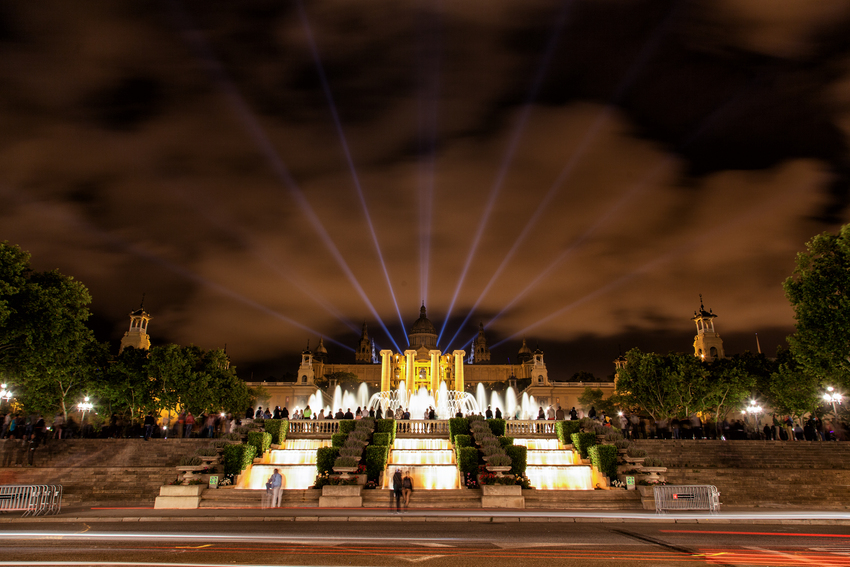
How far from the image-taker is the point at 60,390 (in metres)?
48.1

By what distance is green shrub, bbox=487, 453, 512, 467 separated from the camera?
23.0m

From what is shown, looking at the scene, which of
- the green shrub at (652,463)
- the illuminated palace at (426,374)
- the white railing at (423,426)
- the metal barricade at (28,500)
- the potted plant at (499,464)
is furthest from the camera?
the illuminated palace at (426,374)

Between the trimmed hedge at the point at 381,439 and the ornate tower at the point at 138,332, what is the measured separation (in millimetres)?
95902

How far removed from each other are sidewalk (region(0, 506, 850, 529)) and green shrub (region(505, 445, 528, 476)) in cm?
344

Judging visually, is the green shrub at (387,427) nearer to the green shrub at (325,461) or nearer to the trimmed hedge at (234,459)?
the green shrub at (325,461)

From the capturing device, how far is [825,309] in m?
31.1

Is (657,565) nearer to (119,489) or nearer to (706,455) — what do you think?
(706,455)

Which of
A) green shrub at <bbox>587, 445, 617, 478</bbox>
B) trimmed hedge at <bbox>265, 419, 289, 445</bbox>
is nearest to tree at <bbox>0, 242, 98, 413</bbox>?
trimmed hedge at <bbox>265, 419, 289, 445</bbox>

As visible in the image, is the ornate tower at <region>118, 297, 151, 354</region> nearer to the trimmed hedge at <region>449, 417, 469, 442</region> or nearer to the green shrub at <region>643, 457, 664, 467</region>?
the trimmed hedge at <region>449, 417, 469, 442</region>

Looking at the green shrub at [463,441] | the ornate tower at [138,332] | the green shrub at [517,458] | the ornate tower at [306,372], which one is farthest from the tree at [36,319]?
the ornate tower at [306,372]

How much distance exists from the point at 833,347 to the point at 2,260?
154 ft

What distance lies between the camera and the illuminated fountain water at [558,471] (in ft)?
87.6

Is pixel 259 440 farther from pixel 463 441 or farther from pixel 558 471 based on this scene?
pixel 558 471

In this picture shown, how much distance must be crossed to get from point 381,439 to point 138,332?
98645 mm
